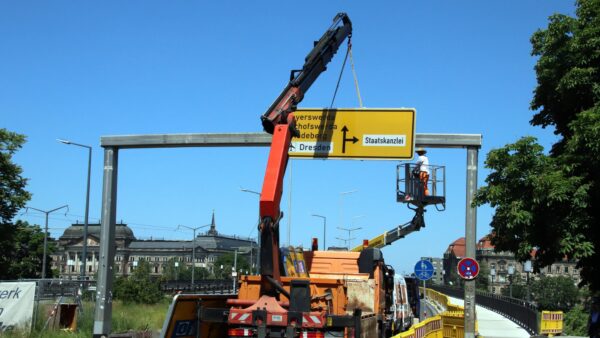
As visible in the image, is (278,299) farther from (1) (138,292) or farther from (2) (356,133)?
(1) (138,292)

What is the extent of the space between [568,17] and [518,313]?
2139 cm

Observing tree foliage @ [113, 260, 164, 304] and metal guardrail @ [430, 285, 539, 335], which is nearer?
metal guardrail @ [430, 285, 539, 335]

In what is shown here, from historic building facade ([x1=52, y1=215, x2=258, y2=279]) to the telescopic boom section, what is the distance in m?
121

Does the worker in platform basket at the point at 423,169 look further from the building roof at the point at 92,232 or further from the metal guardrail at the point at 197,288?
the building roof at the point at 92,232

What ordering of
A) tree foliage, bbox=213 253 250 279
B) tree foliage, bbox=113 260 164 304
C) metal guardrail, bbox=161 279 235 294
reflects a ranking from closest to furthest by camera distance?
1. tree foliage, bbox=113 260 164 304
2. metal guardrail, bbox=161 279 235 294
3. tree foliage, bbox=213 253 250 279

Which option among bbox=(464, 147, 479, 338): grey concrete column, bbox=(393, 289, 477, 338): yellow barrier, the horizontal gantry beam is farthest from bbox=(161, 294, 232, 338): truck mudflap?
bbox=(464, 147, 479, 338): grey concrete column

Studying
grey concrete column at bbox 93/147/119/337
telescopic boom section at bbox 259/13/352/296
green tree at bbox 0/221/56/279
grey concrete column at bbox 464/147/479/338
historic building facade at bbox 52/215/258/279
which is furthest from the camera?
historic building facade at bbox 52/215/258/279

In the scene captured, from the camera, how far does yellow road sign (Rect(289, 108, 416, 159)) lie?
16328 millimetres

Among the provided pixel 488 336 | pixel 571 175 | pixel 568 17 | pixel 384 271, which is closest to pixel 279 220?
pixel 384 271

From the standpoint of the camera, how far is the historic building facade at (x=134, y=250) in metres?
141

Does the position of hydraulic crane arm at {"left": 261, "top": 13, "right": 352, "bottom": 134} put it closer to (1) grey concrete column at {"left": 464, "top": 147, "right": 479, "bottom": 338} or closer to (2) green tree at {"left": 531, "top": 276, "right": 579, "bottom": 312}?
(1) grey concrete column at {"left": 464, "top": 147, "right": 479, "bottom": 338}

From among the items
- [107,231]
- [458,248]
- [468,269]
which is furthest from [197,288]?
[458,248]

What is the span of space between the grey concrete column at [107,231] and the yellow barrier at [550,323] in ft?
56.9

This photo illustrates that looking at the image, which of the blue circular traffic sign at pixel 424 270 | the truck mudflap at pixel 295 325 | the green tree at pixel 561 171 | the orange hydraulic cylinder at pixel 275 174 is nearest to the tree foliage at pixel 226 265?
the blue circular traffic sign at pixel 424 270
